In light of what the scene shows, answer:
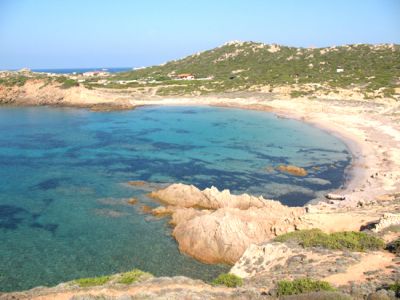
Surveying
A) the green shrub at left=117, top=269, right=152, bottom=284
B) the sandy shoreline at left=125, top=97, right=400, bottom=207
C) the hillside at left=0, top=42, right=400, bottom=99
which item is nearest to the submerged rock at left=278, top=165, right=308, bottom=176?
the sandy shoreline at left=125, top=97, right=400, bottom=207

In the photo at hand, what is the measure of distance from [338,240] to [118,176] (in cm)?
2361

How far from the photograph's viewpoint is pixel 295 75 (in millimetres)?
103000

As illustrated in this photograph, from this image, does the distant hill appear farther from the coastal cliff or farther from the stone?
the stone

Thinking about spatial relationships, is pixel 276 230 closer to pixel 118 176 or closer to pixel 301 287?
pixel 301 287

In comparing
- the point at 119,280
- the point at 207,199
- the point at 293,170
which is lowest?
the point at 207,199

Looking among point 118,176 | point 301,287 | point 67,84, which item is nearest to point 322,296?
point 301,287

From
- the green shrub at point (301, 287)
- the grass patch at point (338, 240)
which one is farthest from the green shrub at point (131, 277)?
the grass patch at point (338, 240)

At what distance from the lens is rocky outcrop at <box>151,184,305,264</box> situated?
2236 centimetres

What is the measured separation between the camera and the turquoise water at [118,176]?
71.9ft

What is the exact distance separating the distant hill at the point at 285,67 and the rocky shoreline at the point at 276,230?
151 ft

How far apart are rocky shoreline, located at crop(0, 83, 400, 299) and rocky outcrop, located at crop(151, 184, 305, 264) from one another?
6 cm

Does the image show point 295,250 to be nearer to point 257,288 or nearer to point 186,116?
point 257,288

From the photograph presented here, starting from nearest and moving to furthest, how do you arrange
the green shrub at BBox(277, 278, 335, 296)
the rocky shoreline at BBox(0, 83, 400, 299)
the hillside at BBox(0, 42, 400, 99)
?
the green shrub at BBox(277, 278, 335, 296) → the rocky shoreline at BBox(0, 83, 400, 299) → the hillside at BBox(0, 42, 400, 99)

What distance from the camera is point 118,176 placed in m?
37.1
